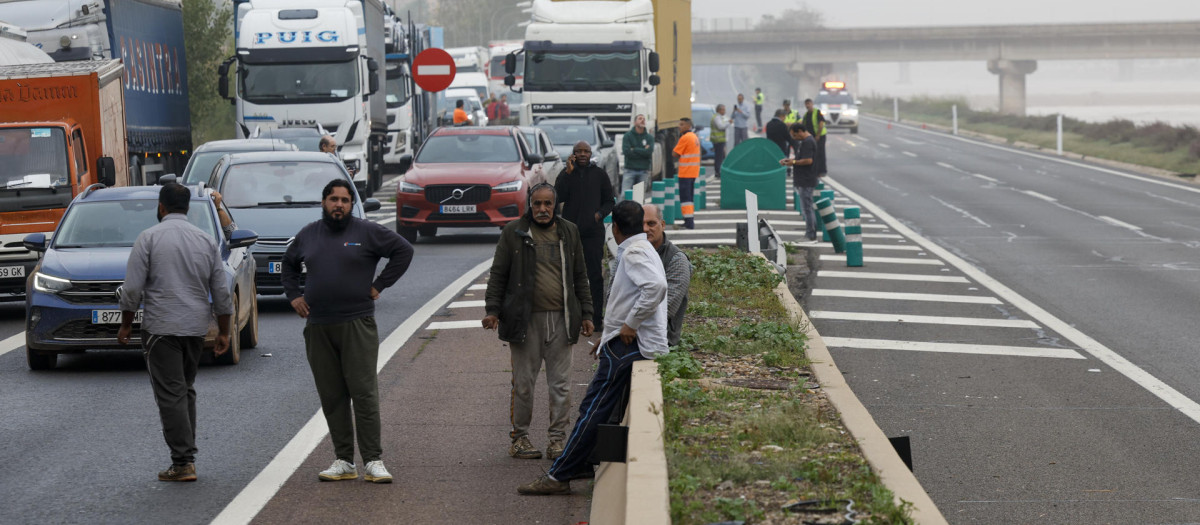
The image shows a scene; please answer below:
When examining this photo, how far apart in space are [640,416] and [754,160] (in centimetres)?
1996

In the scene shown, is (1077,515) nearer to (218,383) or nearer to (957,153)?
(218,383)

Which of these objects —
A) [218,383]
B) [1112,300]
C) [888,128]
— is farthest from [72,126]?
[888,128]

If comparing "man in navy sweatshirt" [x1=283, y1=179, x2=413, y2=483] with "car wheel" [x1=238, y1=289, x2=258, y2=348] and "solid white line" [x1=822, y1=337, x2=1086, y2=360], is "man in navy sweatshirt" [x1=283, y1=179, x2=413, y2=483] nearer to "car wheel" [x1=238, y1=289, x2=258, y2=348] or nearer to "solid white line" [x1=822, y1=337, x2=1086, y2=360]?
"car wheel" [x1=238, y1=289, x2=258, y2=348]

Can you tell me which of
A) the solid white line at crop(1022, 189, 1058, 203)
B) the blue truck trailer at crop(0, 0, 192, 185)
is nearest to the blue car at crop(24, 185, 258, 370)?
the blue truck trailer at crop(0, 0, 192, 185)

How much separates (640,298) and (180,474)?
2.61 meters

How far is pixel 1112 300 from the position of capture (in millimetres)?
15812

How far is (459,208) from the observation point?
21500 millimetres

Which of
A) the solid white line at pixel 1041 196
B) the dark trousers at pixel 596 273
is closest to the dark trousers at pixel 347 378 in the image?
the dark trousers at pixel 596 273

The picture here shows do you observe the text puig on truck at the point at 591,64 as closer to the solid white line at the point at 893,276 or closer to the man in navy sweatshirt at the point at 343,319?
the solid white line at the point at 893,276

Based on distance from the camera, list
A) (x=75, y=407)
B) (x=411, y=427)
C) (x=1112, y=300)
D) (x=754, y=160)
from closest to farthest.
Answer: (x=411, y=427)
(x=75, y=407)
(x=1112, y=300)
(x=754, y=160)

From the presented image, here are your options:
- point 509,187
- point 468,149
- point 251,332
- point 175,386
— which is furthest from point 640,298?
point 468,149

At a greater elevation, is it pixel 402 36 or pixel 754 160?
pixel 402 36

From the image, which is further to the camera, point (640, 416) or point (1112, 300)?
point (1112, 300)

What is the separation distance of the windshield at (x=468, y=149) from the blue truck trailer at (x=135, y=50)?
174 inches
